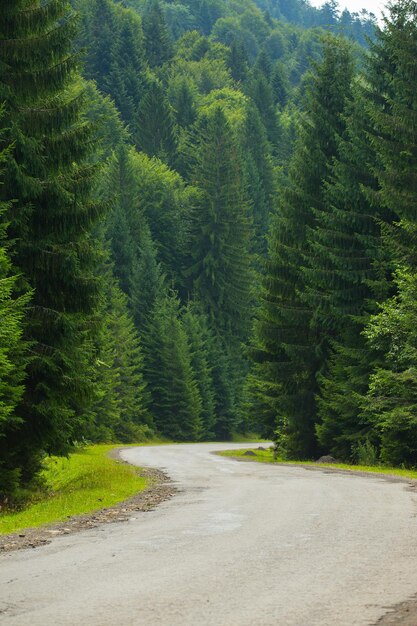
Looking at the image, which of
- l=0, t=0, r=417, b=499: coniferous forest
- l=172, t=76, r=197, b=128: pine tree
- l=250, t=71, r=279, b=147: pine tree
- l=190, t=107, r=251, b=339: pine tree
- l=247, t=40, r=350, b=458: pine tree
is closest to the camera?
l=0, t=0, r=417, b=499: coniferous forest

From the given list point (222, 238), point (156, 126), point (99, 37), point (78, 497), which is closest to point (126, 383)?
point (222, 238)

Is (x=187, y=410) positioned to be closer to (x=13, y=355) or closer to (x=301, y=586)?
(x=13, y=355)

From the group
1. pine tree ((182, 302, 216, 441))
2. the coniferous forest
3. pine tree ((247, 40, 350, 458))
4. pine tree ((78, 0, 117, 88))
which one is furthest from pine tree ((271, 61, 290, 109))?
pine tree ((247, 40, 350, 458))

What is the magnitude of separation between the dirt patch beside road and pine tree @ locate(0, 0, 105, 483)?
8.16 feet

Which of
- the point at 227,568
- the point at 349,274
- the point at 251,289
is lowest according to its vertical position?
the point at 227,568

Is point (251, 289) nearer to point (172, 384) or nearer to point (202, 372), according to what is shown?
point (172, 384)

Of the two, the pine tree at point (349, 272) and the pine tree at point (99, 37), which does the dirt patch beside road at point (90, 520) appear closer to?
the pine tree at point (349, 272)

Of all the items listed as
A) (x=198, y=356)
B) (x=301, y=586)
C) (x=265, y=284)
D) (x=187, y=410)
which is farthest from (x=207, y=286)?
(x=301, y=586)

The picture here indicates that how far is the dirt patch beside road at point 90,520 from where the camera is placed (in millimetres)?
11984

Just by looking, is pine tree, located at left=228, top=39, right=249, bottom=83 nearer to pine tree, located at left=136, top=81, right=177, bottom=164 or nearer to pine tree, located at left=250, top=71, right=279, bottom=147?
pine tree, located at left=250, top=71, right=279, bottom=147

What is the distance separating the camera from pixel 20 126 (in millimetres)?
19984

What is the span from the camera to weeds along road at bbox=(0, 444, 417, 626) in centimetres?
715

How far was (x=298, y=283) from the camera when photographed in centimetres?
3941

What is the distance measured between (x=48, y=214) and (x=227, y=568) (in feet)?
41.1
